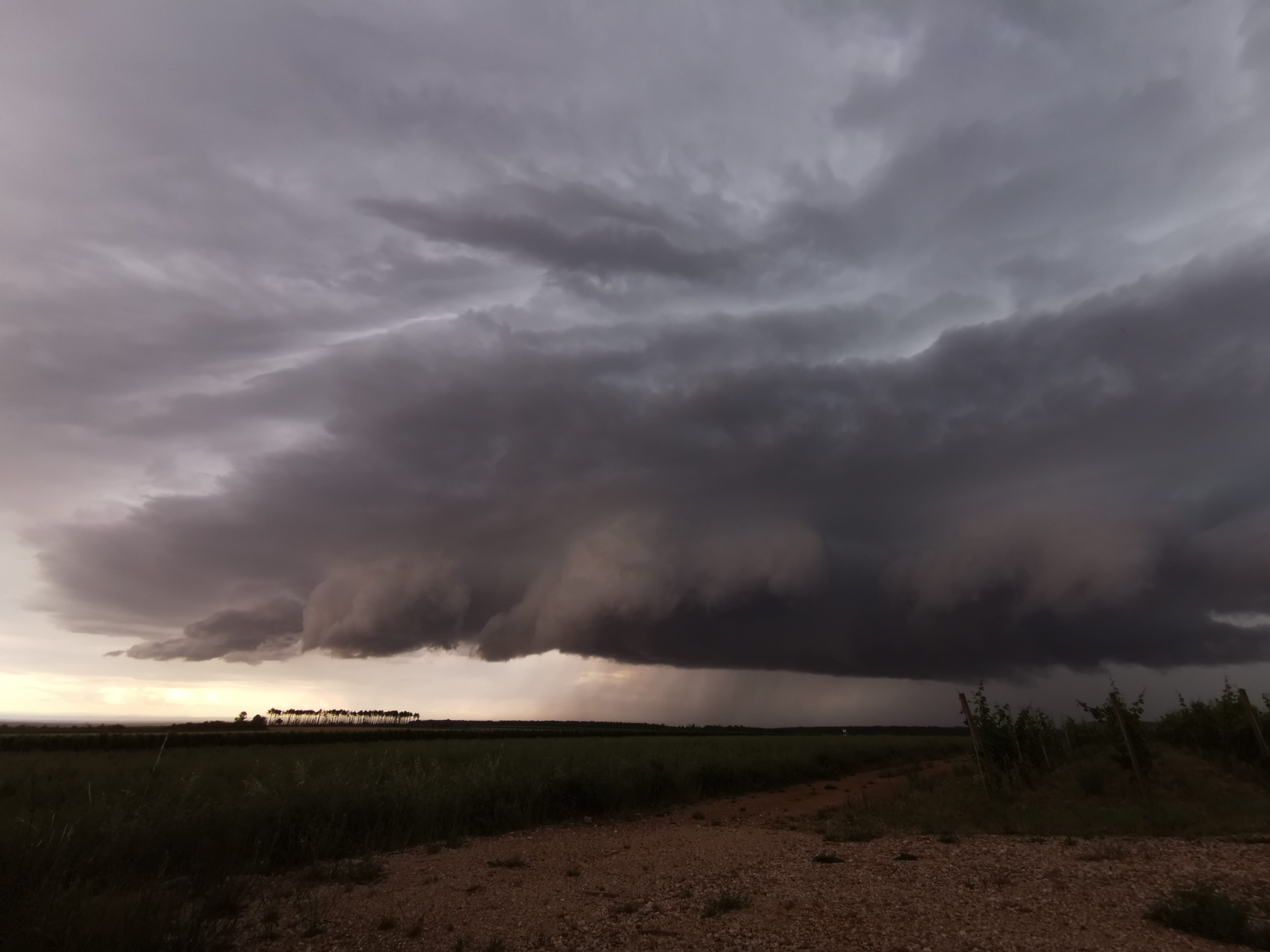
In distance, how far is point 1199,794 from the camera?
19.8m

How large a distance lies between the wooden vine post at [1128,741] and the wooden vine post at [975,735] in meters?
3.80

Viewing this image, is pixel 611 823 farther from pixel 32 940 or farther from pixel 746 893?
pixel 32 940

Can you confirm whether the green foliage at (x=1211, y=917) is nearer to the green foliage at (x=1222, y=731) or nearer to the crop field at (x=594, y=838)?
the crop field at (x=594, y=838)

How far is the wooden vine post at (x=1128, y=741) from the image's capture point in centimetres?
1978

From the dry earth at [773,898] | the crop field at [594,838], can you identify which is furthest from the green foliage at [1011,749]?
the dry earth at [773,898]

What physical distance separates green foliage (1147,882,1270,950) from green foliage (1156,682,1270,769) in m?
18.1

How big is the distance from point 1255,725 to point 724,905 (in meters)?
20.4

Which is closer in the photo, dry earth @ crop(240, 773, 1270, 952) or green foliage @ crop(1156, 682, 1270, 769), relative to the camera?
dry earth @ crop(240, 773, 1270, 952)

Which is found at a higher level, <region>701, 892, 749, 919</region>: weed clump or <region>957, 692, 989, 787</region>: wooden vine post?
<region>957, 692, 989, 787</region>: wooden vine post

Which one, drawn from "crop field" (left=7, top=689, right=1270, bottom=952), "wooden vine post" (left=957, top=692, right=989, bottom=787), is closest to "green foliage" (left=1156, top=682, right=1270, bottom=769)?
"crop field" (left=7, top=689, right=1270, bottom=952)

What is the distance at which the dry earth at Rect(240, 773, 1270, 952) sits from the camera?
8.61 m

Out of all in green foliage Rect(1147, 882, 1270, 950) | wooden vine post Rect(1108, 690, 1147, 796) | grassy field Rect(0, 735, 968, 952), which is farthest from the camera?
wooden vine post Rect(1108, 690, 1147, 796)

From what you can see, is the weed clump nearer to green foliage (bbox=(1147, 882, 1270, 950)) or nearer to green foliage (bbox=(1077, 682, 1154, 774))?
green foliage (bbox=(1147, 882, 1270, 950))

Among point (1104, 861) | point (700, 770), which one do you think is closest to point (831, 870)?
point (1104, 861)
